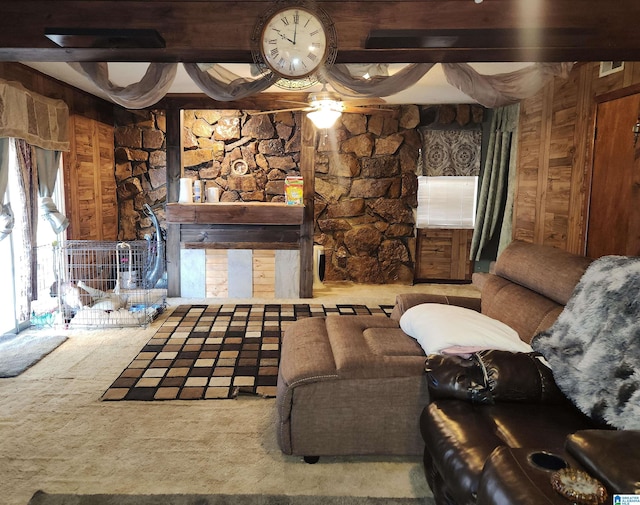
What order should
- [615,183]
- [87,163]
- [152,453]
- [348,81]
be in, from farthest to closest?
[87,163] < [615,183] < [348,81] < [152,453]

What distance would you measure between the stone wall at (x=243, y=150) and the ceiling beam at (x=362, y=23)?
340cm

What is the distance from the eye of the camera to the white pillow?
2.26 m

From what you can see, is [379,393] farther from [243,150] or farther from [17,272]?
[243,150]

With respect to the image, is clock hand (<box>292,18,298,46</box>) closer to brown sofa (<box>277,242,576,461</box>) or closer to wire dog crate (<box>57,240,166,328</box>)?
brown sofa (<box>277,242,576,461</box>)

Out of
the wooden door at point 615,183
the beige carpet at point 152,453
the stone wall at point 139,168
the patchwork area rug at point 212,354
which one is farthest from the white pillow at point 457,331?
the stone wall at point 139,168

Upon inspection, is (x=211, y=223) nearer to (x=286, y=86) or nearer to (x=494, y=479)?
(x=286, y=86)

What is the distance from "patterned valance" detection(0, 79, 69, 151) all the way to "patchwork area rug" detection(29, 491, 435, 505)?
304cm

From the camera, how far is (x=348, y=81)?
3246 mm

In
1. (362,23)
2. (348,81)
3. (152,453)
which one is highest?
(362,23)

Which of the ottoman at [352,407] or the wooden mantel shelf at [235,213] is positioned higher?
the wooden mantel shelf at [235,213]

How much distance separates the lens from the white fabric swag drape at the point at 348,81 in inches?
128

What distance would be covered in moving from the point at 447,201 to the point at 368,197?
1.01m

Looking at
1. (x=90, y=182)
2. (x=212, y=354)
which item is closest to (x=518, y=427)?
(x=212, y=354)

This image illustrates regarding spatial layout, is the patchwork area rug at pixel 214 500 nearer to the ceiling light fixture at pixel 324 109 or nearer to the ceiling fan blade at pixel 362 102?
the ceiling light fixture at pixel 324 109
